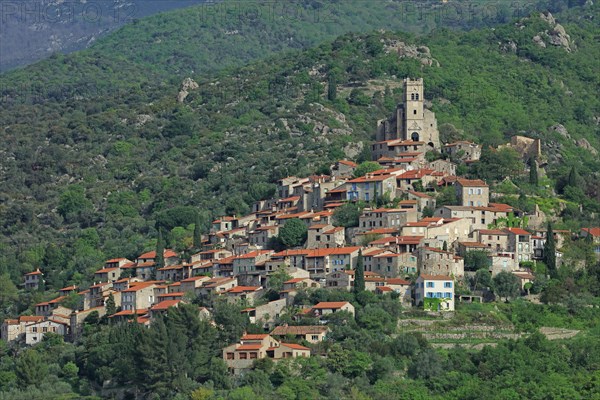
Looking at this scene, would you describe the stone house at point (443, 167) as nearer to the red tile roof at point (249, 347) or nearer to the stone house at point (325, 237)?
the stone house at point (325, 237)

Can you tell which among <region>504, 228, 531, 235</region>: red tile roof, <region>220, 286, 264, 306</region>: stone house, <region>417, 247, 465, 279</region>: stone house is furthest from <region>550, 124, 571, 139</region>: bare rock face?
<region>220, 286, 264, 306</region>: stone house

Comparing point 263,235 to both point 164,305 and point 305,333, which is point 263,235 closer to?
point 164,305

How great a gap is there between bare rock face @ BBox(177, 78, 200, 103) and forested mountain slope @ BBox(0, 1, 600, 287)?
0.70 m

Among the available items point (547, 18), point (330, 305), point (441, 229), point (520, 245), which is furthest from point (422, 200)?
point (547, 18)

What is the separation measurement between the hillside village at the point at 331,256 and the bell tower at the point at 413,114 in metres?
1.53

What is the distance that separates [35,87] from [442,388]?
117 meters

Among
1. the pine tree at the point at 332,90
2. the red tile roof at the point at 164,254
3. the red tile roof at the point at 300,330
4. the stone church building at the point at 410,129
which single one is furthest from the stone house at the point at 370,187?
the pine tree at the point at 332,90

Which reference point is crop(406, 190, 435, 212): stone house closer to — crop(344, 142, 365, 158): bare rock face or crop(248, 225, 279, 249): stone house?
crop(248, 225, 279, 249): stone house

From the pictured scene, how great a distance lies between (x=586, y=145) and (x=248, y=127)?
2677 centimetres

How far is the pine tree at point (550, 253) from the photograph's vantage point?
316 ft

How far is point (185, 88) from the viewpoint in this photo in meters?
160

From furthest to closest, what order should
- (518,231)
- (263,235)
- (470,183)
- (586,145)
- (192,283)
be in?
(586,145) < (263,235) < (470,183) < (518,231) < (192,283)

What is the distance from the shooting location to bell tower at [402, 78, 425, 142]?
375ft

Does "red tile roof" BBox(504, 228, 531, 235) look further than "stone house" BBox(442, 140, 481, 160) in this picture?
No
